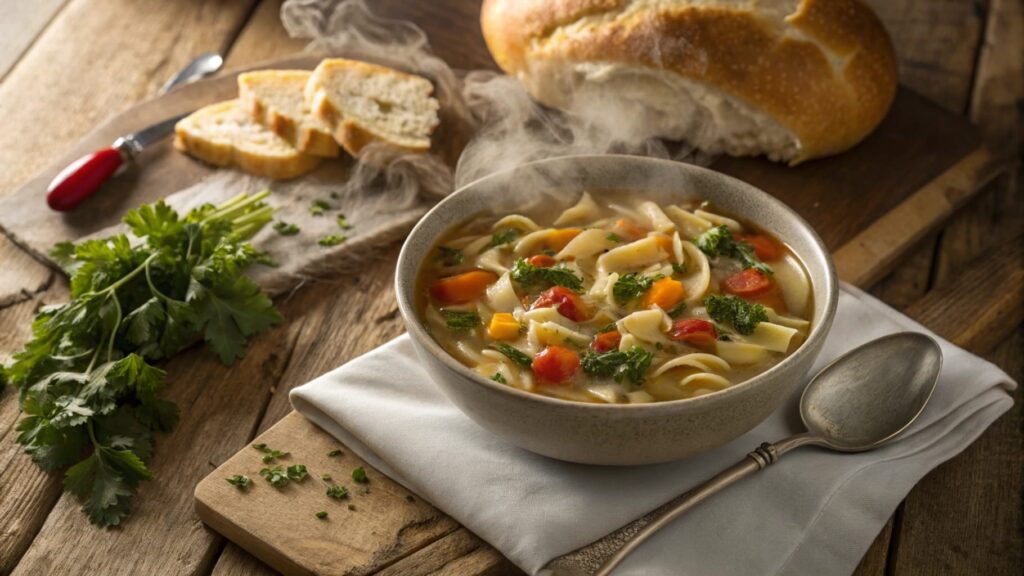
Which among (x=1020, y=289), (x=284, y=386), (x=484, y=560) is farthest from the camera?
(x=1020, y=289)

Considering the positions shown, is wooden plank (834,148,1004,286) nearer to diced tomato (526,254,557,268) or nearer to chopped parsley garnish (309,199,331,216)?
diced tomato (526,254,557,268)

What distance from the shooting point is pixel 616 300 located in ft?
10.3

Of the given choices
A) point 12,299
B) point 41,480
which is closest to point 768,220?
point 41,480

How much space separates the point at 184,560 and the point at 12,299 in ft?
5.27

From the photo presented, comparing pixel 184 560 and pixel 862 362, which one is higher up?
pixel 184 560

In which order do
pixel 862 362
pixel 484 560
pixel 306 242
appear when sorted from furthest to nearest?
1. pixel 306 242
2. pixel 862 362
3. pixel 484 560

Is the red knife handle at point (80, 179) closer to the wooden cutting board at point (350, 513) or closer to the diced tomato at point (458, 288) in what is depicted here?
the wooden cutting board at point (350, 513)

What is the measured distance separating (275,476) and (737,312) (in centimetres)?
145

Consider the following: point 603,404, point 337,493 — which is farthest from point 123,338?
point 603,404

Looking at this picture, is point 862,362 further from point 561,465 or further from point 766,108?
point 766,108

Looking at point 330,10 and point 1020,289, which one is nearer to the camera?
point 1020,289

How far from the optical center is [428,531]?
9.55ft

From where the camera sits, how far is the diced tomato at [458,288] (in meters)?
3.24

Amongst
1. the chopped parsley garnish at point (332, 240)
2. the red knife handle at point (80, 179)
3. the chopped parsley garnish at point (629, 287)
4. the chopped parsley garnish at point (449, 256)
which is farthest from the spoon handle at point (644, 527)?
the red knife handle at point (80, 179)
